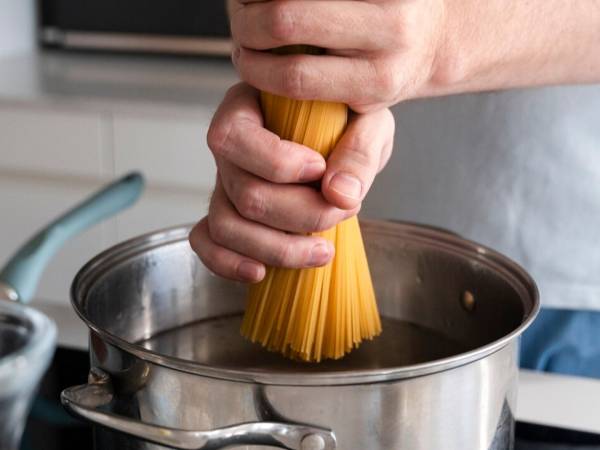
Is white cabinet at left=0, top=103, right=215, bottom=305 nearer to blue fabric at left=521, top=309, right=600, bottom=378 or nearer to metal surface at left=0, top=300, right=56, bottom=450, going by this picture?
blue fabric at left=521, top=309, right=600, bottom=378

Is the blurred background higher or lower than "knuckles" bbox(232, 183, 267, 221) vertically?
lower

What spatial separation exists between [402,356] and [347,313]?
0.16 feet

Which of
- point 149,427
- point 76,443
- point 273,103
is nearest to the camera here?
point 149,427

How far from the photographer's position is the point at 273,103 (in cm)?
50

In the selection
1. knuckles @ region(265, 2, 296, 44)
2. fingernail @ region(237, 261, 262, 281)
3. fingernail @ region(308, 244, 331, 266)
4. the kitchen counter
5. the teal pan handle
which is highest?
knuckles @ region(265, 2, 296, 44)

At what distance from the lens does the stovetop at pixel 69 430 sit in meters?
0.61

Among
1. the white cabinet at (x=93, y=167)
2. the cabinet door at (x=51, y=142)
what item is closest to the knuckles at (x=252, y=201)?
the white cabinet at (x=93, y=167)

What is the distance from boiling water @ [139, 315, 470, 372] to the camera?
544mm

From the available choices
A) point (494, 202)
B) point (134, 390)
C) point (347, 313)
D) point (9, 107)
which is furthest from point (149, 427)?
point (9, 107)

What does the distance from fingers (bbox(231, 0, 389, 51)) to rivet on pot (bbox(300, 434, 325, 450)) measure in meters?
0.18

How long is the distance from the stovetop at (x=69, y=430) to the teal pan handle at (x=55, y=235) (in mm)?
57

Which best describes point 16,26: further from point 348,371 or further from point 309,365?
point 348,371

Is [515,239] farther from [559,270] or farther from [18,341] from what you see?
[18,341]

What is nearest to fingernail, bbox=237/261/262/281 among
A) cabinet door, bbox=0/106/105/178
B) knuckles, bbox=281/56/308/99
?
knuckles, bbox=281/56/308/99
